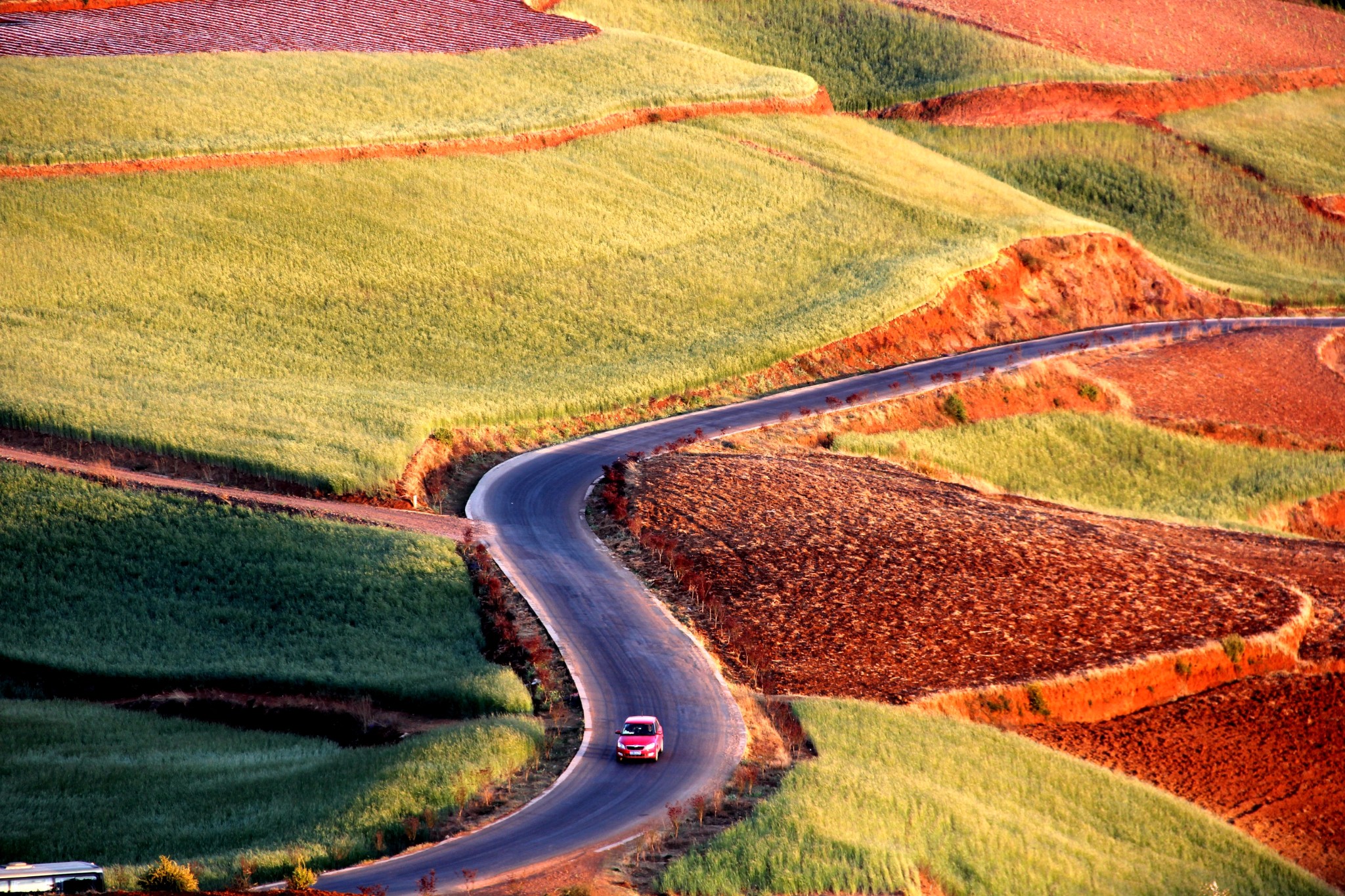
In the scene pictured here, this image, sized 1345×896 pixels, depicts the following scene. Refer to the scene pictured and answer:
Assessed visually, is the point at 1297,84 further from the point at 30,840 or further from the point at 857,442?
the point at 30,840

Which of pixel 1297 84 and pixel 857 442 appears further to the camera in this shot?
pixel 1297 84

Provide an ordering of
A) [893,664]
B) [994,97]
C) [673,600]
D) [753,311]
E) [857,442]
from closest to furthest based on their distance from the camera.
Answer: [893,664] → [673,600] → [857,442] → [753,311] → [994,97]

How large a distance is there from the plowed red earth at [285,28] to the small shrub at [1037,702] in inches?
2306

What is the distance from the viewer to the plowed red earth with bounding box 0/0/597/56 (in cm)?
6994

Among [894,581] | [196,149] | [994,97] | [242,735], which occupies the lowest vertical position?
[242,735]

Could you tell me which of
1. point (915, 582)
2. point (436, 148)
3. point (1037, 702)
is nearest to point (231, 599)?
point (915, 582)

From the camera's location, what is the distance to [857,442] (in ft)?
149

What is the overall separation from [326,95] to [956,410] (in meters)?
35.9

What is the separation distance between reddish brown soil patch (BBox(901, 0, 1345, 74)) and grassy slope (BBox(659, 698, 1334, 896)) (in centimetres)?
8177

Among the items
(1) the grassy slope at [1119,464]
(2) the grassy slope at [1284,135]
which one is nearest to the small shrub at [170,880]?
(1) the grassy slope at [1119,464]

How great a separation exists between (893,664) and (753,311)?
30.1m

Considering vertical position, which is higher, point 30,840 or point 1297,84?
point 1297,84

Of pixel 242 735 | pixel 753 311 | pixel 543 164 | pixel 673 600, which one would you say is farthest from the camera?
pixel 543 164

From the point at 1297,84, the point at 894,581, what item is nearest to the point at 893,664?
the point at 894,581
